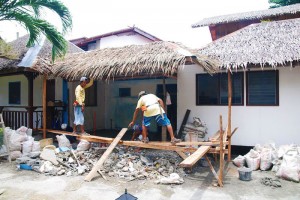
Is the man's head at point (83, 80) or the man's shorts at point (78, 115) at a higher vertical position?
the man's head at point (83, 80)

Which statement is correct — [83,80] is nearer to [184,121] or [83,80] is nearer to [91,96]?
[184,121]

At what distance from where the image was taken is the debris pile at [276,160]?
6.27m

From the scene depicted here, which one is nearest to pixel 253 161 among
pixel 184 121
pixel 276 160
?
pixel 276 160

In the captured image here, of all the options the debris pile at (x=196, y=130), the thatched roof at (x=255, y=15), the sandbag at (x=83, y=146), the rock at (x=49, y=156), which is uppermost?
the thatched roof at (x=255, y=15)

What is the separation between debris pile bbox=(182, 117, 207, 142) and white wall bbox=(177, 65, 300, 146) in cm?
26

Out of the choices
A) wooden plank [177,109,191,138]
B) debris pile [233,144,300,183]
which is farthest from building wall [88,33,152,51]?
debris pile [233,144,300,183]

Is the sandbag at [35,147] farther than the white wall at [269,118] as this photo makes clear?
Yes

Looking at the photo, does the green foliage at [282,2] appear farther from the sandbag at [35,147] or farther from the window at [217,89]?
the sandbag at [35,147]

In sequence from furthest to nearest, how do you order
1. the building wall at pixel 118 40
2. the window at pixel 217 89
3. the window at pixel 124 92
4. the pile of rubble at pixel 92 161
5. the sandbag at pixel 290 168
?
the building wall at pixel 118 40 < the window at pixel 124 92 < the window at pixel 217 89 < the pile of rubble at pixel 92 161 < the sandbag at pixel 290 168

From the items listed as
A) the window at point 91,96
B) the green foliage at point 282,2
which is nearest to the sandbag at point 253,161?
the window at point 91,96

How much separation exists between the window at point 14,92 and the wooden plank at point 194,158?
943cm

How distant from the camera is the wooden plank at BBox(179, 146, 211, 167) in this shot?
4.99 metres

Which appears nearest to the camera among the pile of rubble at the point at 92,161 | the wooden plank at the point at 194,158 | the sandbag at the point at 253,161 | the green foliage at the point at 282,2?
the wooden plank at the point at 194,158

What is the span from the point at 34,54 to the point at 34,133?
298 cm
